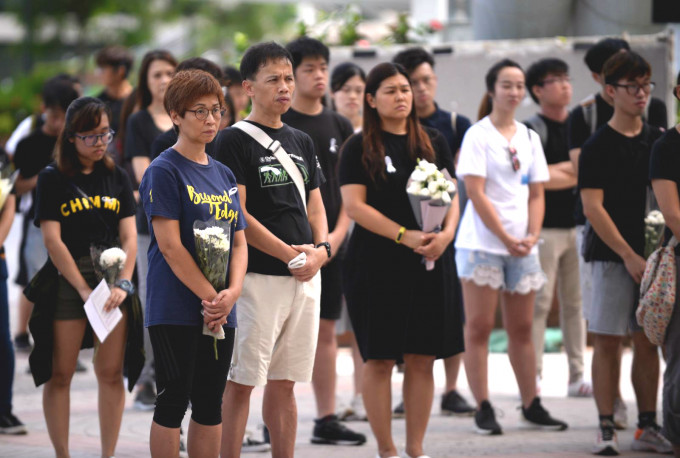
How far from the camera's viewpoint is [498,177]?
276 inches

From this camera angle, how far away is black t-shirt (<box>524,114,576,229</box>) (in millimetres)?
8070

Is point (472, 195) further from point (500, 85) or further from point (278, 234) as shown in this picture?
point (278, 234)

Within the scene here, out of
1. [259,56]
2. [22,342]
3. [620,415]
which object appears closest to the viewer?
[259,56]

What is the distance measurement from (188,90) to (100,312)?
139 cm

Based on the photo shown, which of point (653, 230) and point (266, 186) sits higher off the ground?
point (266, 186)

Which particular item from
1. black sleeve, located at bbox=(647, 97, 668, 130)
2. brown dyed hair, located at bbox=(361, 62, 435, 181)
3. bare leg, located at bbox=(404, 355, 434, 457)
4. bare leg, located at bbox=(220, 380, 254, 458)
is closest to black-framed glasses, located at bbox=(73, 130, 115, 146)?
brown dyed hair, located at bbox=(361, 62, 435, 181)

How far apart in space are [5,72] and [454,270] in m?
51.9

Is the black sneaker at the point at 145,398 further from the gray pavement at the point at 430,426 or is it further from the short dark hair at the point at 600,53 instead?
the short dark hair at the point at 600,53

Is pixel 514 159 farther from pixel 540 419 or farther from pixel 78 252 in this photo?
pixel 78 252

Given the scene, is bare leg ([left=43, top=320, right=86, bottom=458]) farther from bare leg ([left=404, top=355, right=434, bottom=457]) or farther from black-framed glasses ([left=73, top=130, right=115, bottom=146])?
bare leg ([left=404, top=355, right=434, bottom=457])

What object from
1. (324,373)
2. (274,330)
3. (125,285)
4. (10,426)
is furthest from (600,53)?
(10,426)

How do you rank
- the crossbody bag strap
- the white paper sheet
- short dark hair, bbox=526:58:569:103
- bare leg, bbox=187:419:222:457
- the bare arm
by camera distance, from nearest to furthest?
1. bare leg, bbox=187:419:222:457
2. the crossbody bag strap
3. the white paper sheet
4. the bare arm
5. short dark hair, bbox=526:58:569:103

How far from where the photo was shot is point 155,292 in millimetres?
4867

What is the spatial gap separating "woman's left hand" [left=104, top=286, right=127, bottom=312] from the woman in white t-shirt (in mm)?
2327
